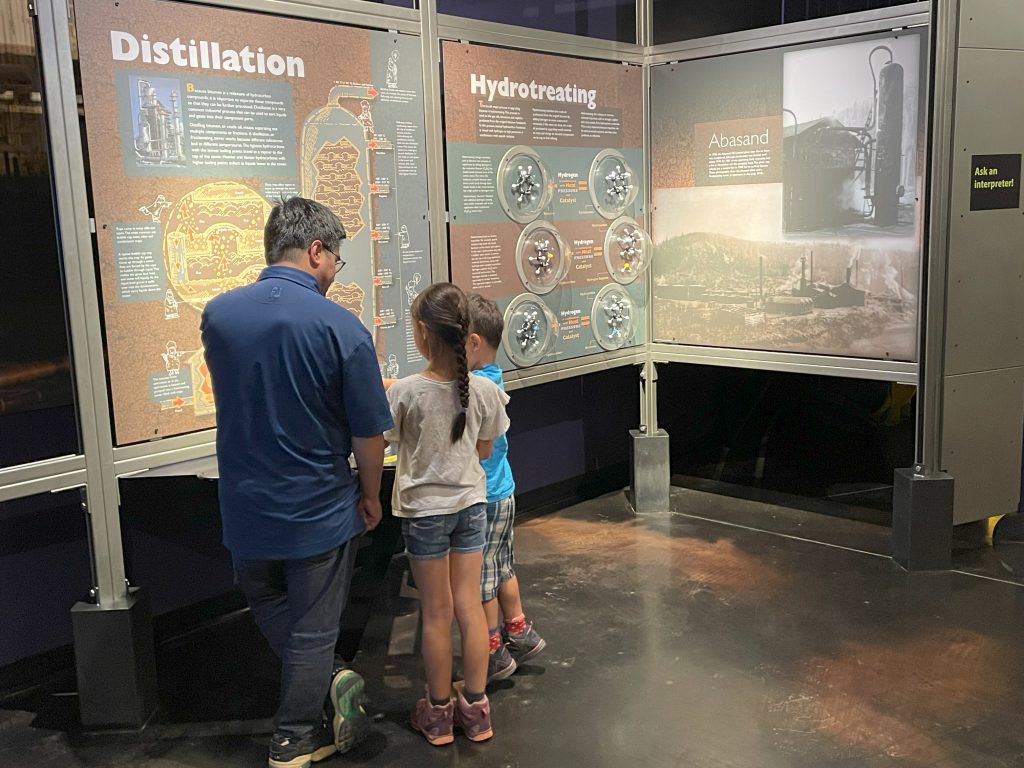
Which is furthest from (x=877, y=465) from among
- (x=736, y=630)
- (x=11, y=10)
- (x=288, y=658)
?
(x=11, y=10)

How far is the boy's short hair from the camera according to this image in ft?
9.90

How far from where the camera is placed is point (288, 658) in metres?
2.80

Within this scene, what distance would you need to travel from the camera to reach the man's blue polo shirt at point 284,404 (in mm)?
2594

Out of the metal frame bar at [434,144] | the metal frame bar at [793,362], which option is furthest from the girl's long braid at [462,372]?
the metal frame bar at [793,362]

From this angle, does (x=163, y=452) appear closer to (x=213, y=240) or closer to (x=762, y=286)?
(x=213, y=240)

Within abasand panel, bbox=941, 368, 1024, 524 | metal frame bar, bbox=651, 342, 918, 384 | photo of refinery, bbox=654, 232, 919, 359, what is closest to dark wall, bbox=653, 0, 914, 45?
photo of refinery, bbox=654, 232, 919, 359

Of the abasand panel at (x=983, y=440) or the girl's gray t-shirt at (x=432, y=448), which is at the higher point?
the girl's gray t-shirt at (x=432, y=448)

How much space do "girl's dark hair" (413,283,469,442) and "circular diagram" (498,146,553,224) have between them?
5.49ft

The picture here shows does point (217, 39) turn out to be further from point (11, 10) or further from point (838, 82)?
point (838, 82)

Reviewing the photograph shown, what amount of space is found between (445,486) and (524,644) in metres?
0.96

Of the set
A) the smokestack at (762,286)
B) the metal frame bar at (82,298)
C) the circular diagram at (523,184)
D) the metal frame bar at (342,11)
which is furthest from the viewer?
the smokestack at (762,286)

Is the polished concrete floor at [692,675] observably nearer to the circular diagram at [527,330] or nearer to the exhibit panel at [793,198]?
the circular diagram at [527,330]

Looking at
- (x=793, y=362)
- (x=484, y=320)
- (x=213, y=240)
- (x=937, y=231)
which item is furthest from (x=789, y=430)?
(x=213, y=240)

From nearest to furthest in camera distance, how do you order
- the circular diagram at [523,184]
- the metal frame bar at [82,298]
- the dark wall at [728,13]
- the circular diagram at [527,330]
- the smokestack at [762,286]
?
the metal frame bar at [82,298] < the circular diagram at [523,184] < the circular diagram at [527,330] < the smokestack at [762,286] < the dark wall at [728,13]
